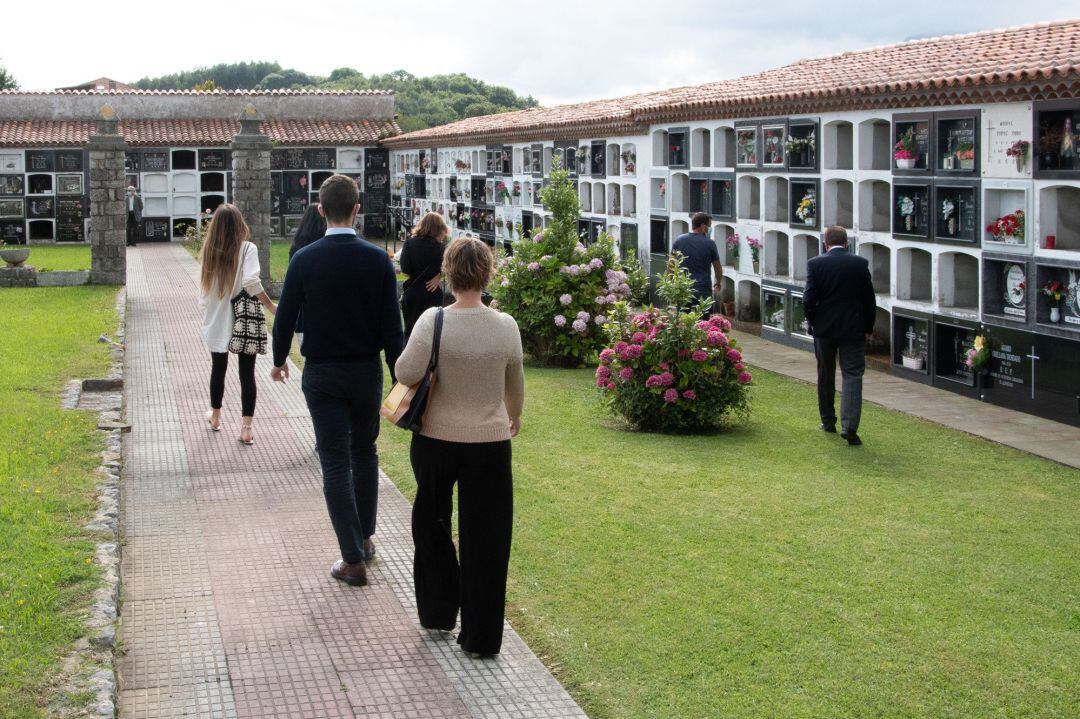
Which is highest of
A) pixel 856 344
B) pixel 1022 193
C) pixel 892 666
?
pixel 1022 193

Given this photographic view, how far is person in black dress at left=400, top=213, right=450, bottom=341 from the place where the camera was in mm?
7527

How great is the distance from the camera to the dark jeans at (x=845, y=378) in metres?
7.54

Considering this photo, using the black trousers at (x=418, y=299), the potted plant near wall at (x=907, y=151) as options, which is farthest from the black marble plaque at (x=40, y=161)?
the black trousers at (x=418, y=299)

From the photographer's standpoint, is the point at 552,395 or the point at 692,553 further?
the point at 552,395

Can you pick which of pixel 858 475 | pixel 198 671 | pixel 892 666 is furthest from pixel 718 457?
pixel 198 671

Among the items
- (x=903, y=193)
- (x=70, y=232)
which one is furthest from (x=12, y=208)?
(x=903, y=193)

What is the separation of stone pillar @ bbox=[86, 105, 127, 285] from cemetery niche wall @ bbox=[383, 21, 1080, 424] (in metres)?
6.39

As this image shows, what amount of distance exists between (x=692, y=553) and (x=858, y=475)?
197cm

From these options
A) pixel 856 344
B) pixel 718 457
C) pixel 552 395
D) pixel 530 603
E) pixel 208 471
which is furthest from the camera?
pixel 552 395

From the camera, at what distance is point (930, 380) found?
988 centimetres

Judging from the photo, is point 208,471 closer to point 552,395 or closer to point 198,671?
point 198,671

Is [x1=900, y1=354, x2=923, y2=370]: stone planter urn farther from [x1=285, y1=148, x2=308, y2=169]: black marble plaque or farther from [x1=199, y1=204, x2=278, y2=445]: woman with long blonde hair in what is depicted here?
[x1=285, y1=148, x2=308, y2=169]: black marble plaque

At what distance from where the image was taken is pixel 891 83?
993 cm

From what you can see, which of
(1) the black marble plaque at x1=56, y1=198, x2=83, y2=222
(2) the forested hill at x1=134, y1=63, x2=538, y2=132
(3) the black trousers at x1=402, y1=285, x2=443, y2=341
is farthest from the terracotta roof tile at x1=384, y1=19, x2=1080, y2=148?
(2) the forested hill at x1=134, y1=63, x2=538, y2=132
